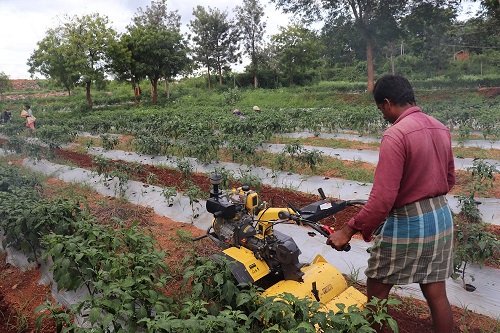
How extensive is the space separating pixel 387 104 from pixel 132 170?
603 cm

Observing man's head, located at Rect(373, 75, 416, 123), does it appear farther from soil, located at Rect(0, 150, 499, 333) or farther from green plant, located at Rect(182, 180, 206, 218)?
green plant, located at Rect(182, 180, 206, 218)

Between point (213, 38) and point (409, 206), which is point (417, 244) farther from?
point (213, 38)

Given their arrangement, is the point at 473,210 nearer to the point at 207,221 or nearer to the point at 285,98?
the point at 207,221

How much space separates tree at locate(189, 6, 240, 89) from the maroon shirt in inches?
1168

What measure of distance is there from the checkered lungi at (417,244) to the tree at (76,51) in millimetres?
23390

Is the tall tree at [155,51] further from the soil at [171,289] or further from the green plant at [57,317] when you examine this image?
the green plant at [57,317]

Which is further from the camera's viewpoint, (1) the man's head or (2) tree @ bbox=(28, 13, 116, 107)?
(2) tree @ bbox=(28, 13, 116, 107)

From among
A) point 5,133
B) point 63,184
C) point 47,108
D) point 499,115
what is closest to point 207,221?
point 63,184

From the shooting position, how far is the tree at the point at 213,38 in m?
29.9

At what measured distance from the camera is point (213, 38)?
98.9ft

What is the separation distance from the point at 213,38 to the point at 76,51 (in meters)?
11.1

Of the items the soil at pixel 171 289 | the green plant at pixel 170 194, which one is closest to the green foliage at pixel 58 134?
the soil at pixel 171 289

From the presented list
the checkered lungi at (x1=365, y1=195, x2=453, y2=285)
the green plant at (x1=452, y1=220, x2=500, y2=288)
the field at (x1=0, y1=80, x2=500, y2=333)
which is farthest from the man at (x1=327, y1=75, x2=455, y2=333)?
the green plant at (x1=452, y1=220, x2=500, y2=288)

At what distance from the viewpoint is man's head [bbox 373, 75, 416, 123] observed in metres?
2.21
